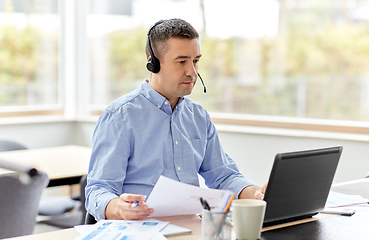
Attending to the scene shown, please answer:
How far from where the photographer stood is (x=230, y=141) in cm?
371

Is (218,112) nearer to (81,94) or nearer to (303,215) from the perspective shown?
(81,94)

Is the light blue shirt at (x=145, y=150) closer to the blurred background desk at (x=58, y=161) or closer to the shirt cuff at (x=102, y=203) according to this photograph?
the shirt cuff at (x=102, y=203)

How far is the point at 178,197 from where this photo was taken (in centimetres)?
122

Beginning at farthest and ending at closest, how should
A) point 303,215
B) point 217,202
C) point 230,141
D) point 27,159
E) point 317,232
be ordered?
1. point 230,141
2. point 27,159
3. point 303,215
4. point 317,232
5. point 217,202

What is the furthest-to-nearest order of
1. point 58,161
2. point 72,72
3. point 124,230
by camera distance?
point 72,72
point 58,161
point 124,230

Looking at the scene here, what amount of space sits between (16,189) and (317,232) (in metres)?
1.27

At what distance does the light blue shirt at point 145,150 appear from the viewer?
143 centimetres

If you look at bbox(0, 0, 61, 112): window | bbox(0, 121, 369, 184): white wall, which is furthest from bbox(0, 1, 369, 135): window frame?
bbox(0, 121, 369, 184): white wall

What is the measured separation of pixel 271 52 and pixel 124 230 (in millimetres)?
2798

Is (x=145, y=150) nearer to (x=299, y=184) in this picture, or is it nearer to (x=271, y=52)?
(x=299, y=184)

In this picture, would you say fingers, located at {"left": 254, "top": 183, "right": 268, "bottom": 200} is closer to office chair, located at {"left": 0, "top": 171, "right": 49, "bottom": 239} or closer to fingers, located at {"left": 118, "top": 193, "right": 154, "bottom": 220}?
fingers, located at {"left": 118, "top": 193, "right": 154, "bottom": 220}

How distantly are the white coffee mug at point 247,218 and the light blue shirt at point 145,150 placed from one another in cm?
43

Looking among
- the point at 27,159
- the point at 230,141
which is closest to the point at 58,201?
the point at 27,159

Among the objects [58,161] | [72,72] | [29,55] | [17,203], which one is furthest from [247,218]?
[72,72]
